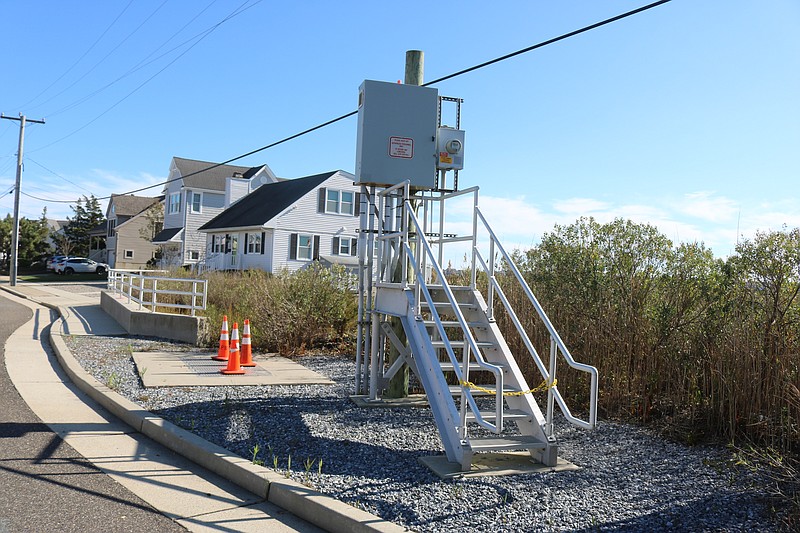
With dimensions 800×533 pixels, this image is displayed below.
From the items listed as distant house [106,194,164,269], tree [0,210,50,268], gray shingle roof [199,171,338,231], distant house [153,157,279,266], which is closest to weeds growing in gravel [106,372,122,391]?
gray shingle roof [199,171,338,231]

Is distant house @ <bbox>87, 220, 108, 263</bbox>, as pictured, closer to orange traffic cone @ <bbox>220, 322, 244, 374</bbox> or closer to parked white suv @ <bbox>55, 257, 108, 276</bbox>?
parked white suv @ <bbox>55, 257, 108, 276</bbox>

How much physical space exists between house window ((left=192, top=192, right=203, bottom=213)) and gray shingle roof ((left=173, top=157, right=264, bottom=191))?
1.75ft

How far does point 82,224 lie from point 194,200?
87.2 ft

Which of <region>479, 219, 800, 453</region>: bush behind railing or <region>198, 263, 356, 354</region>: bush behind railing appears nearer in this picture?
<region>479, 219, 800, 453</region>: bush behind railing

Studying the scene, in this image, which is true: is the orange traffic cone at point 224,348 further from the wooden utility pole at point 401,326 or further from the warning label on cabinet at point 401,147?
the warning label on cabinet at point 401,147

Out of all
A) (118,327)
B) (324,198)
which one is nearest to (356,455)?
(118,327)

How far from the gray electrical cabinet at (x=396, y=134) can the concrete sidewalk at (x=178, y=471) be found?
151 inches

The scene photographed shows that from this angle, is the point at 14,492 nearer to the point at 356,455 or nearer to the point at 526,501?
the point at 356,455

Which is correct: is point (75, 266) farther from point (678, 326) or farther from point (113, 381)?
point (678, 326)

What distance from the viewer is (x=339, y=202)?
38656mm

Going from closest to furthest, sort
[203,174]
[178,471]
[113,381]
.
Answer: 1. [178,471]
2. [113,381]
3. [203,174]

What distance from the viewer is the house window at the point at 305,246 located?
36969mm

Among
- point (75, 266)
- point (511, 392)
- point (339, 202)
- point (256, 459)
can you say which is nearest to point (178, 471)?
point (256, 459)

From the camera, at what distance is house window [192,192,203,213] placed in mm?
46062
